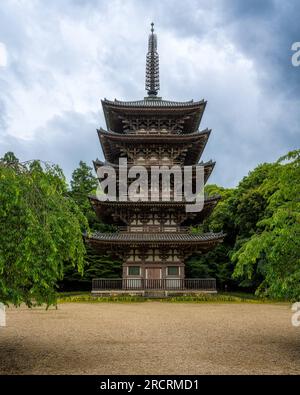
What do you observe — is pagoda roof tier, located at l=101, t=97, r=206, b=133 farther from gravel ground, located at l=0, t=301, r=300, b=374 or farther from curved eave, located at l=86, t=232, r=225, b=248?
gravel ground, located at l=0, t=301, r=300, b=374

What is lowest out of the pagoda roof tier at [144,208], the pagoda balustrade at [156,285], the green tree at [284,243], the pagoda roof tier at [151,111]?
the pagoda balustrade at [156,285]

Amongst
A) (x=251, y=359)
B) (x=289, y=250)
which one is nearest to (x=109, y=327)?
(x=251, y=359)

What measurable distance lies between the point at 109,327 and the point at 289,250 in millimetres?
7360

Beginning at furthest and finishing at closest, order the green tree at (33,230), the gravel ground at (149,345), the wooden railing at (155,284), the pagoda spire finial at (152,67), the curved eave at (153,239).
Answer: the pagoda spire finial at (152,67) < the wooden railing at (155,284) < the curved eave at (153,239) < the gravel ground at (149,345) < the green tree at (33,230)

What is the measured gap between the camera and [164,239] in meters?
27.2

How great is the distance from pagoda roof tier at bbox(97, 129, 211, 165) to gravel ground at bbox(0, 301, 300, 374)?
50.4 feet

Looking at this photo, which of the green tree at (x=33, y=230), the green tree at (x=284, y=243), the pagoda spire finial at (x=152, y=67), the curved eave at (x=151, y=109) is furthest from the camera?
the pagoda spire finial at (x=152, y=67)

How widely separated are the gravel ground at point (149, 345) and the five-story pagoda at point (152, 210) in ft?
36.7

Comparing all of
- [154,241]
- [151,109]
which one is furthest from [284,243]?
[151,109]

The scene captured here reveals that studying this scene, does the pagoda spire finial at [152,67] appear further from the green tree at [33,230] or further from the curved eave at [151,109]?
the green tree at [33,230]

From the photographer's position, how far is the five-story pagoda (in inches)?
1104

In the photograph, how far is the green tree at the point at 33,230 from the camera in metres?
6.94

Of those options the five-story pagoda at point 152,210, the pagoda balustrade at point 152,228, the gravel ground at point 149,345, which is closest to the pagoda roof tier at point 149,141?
the five-story pagoda at point 152,210

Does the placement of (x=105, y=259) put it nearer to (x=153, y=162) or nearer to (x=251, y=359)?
(x=153, y=162)
